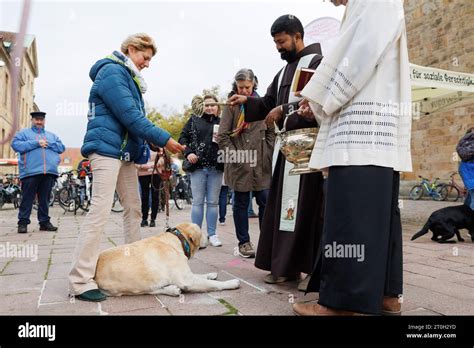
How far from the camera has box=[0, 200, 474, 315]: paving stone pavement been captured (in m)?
2.73

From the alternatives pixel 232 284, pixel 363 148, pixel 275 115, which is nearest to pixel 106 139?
pixel 275 115

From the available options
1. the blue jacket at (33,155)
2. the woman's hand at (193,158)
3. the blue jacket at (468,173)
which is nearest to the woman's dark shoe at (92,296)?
the woman's hand at (193,158)

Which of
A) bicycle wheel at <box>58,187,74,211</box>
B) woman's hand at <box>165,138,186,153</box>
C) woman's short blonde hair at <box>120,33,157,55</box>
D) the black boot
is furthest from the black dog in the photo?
bicycle wheel at <box>58,187,74,211</box>

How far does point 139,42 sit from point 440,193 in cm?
1243

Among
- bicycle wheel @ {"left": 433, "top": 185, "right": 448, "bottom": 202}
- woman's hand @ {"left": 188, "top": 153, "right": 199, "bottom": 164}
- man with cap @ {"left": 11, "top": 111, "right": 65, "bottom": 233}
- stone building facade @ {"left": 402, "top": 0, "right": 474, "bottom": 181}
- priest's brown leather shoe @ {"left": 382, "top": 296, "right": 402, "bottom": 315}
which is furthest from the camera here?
bicycle wheel @ {"left": 433, "top": 185, "right": 448, "bottom": 202}

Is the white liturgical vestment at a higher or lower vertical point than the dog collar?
higher

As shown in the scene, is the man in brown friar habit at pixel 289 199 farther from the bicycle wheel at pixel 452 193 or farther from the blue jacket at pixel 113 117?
the bicycle wheel at pixel 452 193

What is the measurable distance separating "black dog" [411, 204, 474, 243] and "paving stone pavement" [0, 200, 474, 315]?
8.5 inches

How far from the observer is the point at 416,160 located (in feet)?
47.7

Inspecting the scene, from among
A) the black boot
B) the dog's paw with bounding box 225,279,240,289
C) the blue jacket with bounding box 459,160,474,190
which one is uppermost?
the blue jacket with bounding box 459,160,474,190

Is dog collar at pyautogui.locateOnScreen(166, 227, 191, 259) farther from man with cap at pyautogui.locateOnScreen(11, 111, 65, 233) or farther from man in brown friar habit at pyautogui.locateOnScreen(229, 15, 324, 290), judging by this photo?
man with cap at pyautogui.locateOnScreen(11, 111, 65, 233)

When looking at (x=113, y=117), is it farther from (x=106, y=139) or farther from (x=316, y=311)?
(x=316, y=311)

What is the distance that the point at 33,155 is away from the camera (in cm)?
746
